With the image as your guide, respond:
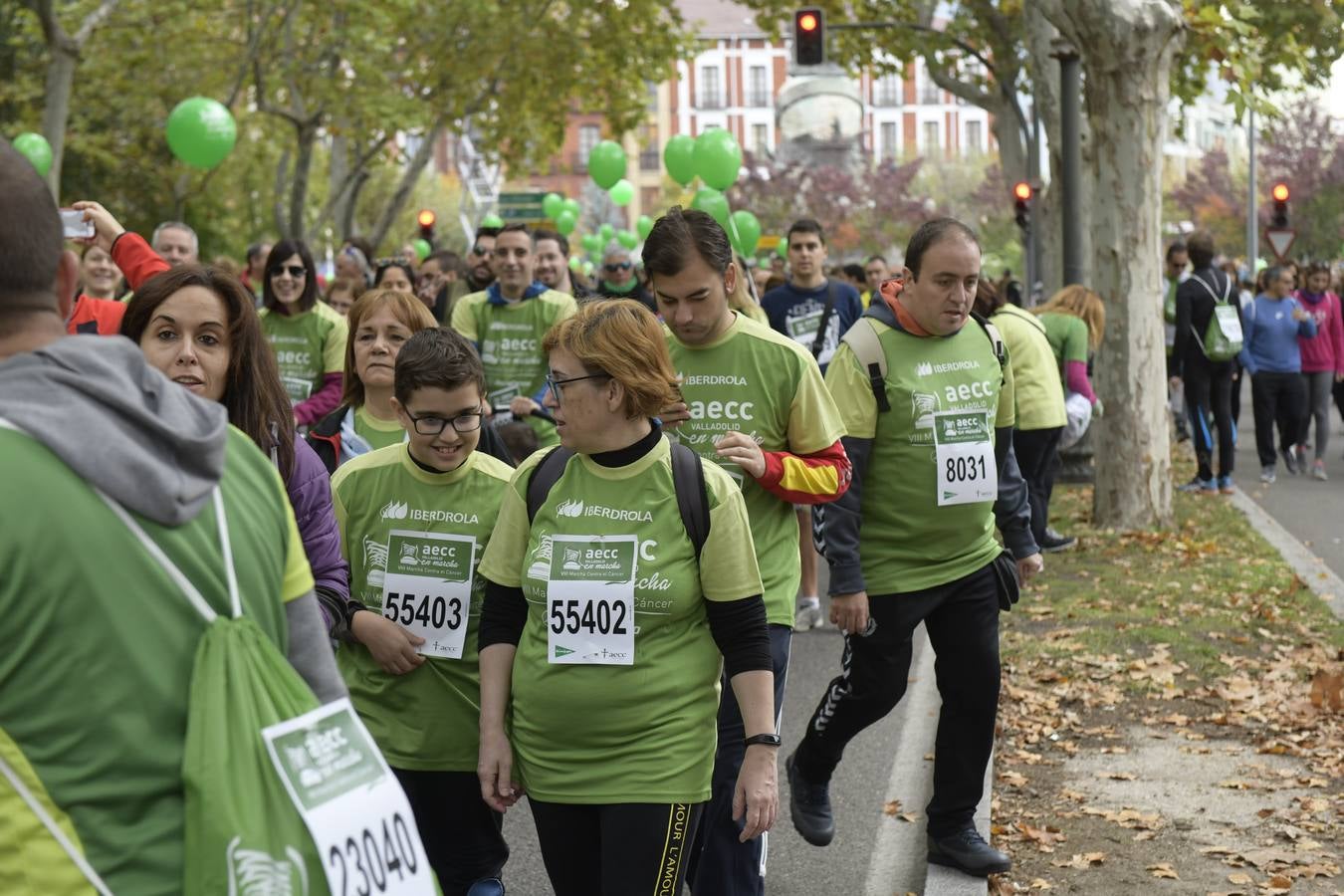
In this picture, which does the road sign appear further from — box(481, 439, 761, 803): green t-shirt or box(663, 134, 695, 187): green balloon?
box(481, 439, 761, 803): green t-shirt

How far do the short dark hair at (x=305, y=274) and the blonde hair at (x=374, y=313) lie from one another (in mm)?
3423

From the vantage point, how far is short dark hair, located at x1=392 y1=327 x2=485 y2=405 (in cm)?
454

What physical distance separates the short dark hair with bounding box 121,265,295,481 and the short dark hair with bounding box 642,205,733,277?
3.96 ft

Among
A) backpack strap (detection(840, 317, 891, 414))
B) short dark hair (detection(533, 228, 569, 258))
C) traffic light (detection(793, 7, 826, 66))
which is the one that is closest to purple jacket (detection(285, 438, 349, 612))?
backpack strap (detection(840, 317, 891, 414))

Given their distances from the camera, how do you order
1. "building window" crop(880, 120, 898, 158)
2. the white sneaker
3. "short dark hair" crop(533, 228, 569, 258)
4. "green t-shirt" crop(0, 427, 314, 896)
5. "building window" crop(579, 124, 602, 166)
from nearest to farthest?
"green t-shirt" crop(0, 427, 314, 896) → the white sneaker → "short dark hair" crop(533, 228, 569, 258) → "building window" crop(579, 124, 602, 166) → "building window" crop(880, 120, 898, 158)

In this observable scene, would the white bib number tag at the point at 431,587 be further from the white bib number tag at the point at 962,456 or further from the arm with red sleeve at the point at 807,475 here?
the white bib number tag at the point at 962,456

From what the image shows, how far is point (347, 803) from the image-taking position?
7.38 feet

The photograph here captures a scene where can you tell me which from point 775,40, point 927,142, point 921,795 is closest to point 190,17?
point 775,40

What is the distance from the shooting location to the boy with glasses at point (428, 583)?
4.52 meters

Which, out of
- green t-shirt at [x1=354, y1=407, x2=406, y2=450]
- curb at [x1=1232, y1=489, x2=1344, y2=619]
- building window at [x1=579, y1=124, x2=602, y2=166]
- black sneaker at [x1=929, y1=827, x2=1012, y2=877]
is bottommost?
curb at [x1=1232, y1=489, x2=1344, y2=619]

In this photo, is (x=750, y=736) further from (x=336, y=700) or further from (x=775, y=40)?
(x=775, y=40)

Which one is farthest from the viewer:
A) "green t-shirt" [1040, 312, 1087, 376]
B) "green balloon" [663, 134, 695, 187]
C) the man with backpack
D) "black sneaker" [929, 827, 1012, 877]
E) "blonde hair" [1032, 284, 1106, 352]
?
"green balloon" [663, 134, 695, 187]

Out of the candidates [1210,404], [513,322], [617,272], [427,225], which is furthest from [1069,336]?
[427,225]

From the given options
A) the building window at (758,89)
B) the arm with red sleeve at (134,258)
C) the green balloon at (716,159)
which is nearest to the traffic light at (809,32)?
the green balloon at (716,159)
